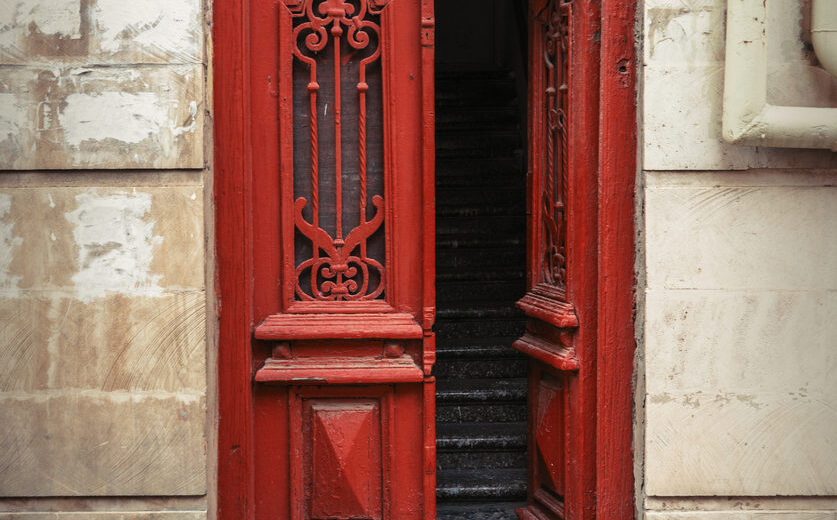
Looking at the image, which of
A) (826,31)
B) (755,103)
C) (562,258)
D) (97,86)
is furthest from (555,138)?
(97,86)

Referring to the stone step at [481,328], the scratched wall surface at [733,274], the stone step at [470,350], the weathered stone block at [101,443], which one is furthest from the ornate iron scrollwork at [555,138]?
the stone step at [481,328]

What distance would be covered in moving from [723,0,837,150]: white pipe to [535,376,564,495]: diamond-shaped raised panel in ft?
4.34

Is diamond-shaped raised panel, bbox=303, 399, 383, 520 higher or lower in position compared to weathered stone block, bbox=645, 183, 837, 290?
lower

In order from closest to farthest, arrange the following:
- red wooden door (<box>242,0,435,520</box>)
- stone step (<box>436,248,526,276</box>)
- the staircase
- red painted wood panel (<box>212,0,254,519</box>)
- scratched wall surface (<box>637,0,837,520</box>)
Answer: scratched wall surface (<box>637,0,837,520</box>) → red painted wood panel (<box>212,0,254,519</box>) → red wooden door (<box>242,0,435,520</box>) → the staircase → stone step (<box>436,248,526,276</box>)

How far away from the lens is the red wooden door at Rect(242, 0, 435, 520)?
3035 mm

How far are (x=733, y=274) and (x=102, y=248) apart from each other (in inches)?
91.9

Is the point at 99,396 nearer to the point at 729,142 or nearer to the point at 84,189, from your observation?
the point at 84,189

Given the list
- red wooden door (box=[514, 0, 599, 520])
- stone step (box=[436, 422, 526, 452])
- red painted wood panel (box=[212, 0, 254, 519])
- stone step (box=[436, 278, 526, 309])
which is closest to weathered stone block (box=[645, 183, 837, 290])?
red wooden door (box=[514, 0, 599, 520])

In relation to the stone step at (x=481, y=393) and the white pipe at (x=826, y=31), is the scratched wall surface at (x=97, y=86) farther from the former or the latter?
the stone step at (x=481, y=393)

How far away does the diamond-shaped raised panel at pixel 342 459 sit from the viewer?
3055mm

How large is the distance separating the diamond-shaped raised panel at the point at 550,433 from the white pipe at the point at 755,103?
132cm

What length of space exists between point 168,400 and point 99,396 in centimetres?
25

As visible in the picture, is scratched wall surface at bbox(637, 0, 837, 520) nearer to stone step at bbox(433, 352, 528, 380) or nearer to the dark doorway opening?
the dark doorway opening

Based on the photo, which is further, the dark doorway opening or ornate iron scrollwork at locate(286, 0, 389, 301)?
the dark doorway opening
